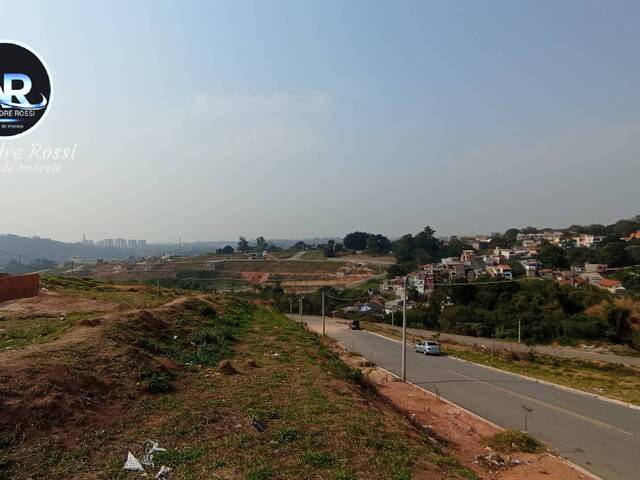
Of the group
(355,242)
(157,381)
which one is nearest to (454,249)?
(355,242)

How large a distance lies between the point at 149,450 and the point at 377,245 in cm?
14543

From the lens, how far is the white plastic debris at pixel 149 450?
7301mm

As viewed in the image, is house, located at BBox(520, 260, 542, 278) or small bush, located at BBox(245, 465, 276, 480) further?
house, located at BBox(520, 260, 542, 278)

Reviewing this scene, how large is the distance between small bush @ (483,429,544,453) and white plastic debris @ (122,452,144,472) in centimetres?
911

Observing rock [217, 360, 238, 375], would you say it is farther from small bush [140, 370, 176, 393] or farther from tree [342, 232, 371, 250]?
tree [342, 232, 371, 250]

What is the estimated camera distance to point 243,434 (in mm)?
8758

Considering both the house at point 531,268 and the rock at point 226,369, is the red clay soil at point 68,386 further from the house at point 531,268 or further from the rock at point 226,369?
the house at point 531,268

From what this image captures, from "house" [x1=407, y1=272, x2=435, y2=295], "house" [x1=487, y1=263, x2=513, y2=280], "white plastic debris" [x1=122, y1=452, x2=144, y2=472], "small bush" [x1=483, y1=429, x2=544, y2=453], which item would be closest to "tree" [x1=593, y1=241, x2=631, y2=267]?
"house" [x1=487, y1=263, x2=513, y2=280]

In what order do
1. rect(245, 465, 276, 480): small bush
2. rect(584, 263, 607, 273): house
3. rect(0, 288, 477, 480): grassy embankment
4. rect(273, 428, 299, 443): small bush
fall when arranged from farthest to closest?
rect(584, 263, 607, 273): house, rect(273, 428, 299, 443): small bush, rect(0, 288, 477, 480): grassy embankment, rect(245, 465, 276, 480): small bush

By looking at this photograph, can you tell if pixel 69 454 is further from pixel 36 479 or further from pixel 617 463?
pixel 617 463

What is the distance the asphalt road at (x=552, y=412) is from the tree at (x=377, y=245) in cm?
12309

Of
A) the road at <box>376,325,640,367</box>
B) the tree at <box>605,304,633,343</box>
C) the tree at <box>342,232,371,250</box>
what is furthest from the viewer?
the tree at <box>342,232,371,250</box>

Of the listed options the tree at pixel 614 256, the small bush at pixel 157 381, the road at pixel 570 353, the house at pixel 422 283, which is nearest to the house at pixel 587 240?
the tree at pixel 614 256

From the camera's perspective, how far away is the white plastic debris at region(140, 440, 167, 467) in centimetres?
730
